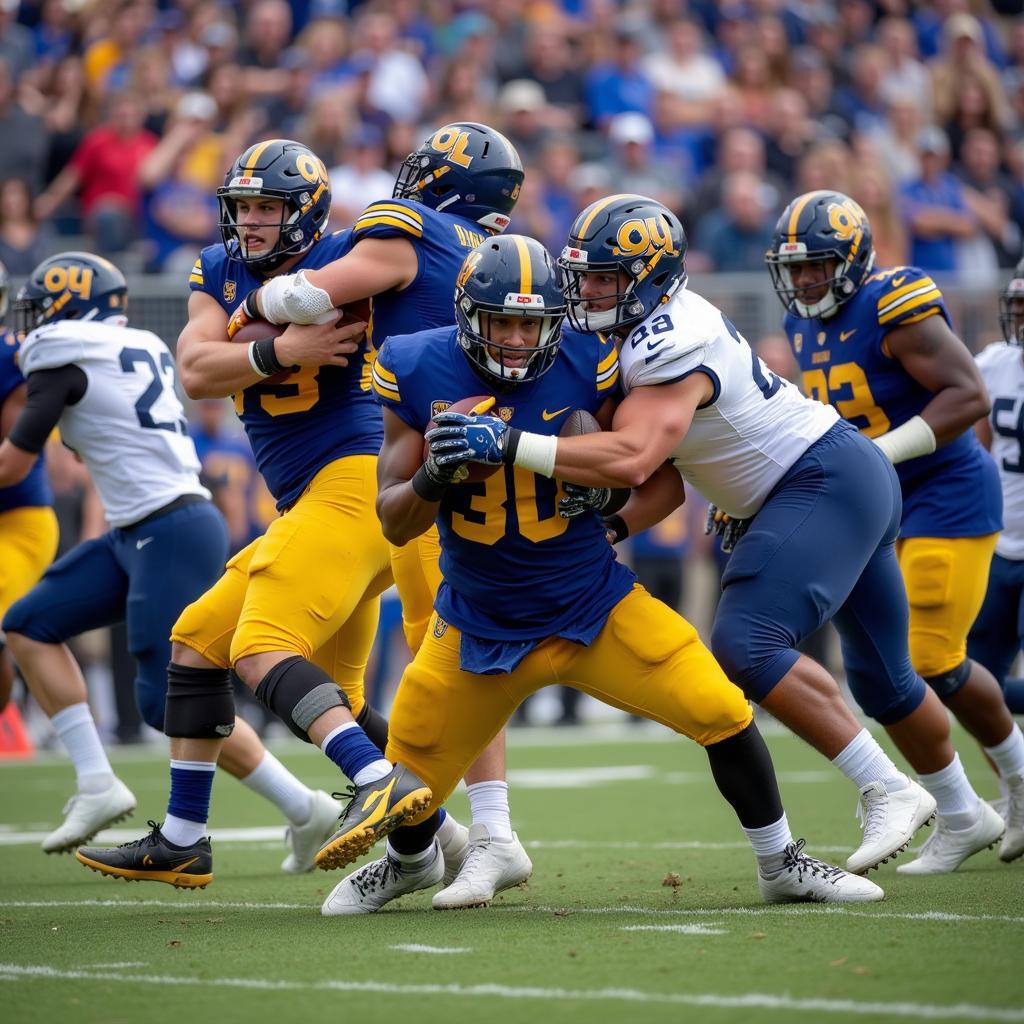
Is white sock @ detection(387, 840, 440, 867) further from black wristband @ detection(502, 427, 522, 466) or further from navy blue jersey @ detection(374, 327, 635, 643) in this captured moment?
black wristband @ detection(502, 427, 522, 466)

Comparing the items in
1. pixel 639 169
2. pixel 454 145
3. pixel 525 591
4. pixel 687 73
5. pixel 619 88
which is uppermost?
pixel 687 73

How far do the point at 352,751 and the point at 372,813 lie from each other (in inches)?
10.7

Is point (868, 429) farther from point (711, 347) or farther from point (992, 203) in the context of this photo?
point (992, 203)

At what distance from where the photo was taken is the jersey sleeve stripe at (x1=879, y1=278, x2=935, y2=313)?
5.54 m

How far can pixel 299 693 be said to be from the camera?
4566 millimetres

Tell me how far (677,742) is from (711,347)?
21.4 feet

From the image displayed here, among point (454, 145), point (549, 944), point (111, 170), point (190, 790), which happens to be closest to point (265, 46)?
point (111, 170)

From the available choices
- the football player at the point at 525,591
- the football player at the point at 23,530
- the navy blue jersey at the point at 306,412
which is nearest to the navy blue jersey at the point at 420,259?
the navy blue jersey at the point at 306,412

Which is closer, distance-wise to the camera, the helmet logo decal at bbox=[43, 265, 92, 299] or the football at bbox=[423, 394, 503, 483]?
the football at bbox=[423, 394, 503, 483]

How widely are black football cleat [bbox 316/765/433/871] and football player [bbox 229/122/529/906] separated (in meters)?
0.62

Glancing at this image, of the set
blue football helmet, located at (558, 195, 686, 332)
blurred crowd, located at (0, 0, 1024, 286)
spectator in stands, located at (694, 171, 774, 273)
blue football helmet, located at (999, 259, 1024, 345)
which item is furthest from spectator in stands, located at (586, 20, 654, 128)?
blue football helmet, located at (558, 195, 686, 332)

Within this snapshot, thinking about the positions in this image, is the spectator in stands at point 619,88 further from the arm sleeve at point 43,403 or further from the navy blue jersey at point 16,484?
the arm sleeve at point 43,403

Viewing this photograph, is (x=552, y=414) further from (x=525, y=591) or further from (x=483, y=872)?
(x=483, y=872)

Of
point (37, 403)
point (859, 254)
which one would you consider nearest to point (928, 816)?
point (859, 254)
